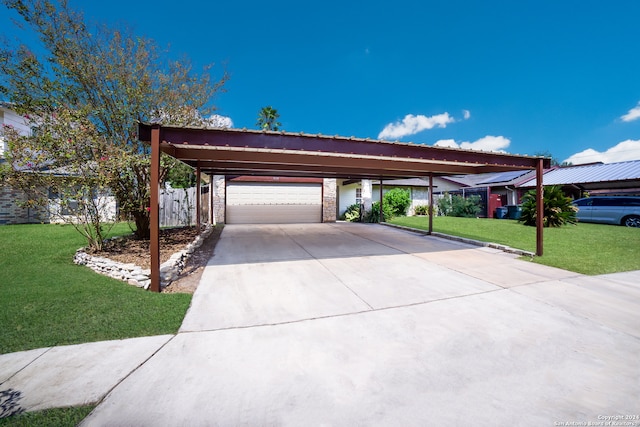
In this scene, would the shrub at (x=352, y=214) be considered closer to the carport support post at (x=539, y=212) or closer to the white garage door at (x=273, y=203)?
the white garage door at (x=273, y=203)

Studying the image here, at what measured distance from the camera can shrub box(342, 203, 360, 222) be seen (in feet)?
54.5

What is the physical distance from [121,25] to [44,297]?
20.9 feet

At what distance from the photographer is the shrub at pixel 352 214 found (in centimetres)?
1662

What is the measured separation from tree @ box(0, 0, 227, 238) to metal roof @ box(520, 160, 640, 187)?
20.4 metres

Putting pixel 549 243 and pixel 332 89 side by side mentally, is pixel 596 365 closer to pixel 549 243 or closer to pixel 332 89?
pixel 549 243

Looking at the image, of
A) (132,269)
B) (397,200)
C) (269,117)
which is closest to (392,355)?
(132,269)

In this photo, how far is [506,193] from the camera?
19344 mm

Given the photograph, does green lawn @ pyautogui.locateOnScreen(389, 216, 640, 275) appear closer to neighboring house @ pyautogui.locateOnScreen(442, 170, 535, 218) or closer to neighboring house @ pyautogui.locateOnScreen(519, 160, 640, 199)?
neighboring house @ pyautogui.locateOnScreen(519, 160, 640, 199)

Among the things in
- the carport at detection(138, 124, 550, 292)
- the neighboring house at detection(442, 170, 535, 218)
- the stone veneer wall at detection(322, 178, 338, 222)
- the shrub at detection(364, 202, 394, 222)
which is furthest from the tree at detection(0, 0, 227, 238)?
the neighboring house at detection(442, 170, 535, 218)

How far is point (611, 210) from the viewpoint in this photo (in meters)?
12.8

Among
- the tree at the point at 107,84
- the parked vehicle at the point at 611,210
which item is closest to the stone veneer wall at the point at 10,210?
the tree at the point at 107,84

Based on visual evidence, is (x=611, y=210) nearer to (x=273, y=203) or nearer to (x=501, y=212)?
(x=501, y=212)

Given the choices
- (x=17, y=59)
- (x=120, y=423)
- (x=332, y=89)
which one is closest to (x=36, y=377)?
(x=120, y=423)

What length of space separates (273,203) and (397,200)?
Answer: 8.06 m
